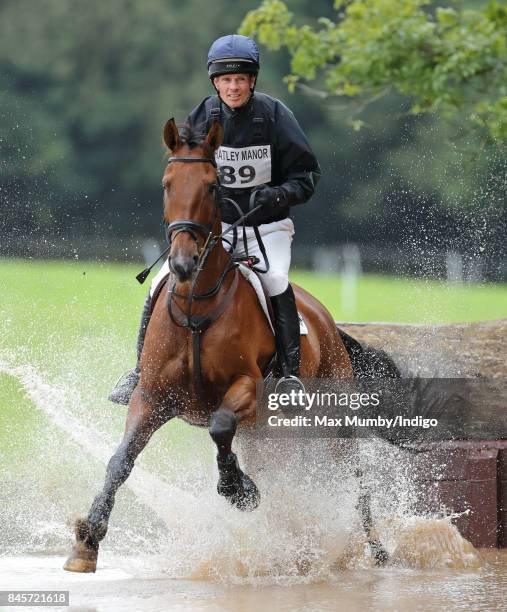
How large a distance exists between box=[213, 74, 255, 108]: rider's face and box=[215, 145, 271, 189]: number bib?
0.86 feet

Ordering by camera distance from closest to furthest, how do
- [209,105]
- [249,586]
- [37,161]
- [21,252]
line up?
[249,586], [209,105], [21,252], [37,161]

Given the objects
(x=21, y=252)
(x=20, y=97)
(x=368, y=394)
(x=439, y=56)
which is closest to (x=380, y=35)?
(x=439, y=56)

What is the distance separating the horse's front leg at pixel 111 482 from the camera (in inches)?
230

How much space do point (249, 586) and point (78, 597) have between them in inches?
37.5

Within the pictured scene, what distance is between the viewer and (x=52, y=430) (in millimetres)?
10016

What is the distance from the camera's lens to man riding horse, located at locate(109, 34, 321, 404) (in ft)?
21.9

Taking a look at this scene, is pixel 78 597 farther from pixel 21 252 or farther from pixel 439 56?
pixel 21 252

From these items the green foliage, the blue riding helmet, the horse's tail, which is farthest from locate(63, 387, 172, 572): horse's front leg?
the green foliage

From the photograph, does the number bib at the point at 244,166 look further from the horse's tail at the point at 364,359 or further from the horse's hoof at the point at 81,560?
the horse's hoof at the point at 81,560

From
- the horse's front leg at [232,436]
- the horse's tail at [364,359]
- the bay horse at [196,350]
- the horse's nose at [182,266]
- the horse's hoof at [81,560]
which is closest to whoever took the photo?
the horse's nose at [182,266]

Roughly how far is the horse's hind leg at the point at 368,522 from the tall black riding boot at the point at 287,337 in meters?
1.19

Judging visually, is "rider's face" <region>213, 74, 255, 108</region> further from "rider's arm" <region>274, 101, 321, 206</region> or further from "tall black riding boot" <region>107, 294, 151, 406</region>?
"tall black riding boot" <region>107, 294, 151, 406</region>

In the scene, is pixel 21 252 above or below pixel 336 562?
above

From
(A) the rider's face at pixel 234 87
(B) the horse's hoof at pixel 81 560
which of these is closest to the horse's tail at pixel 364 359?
(A) the rider's face at pixel 234 87
